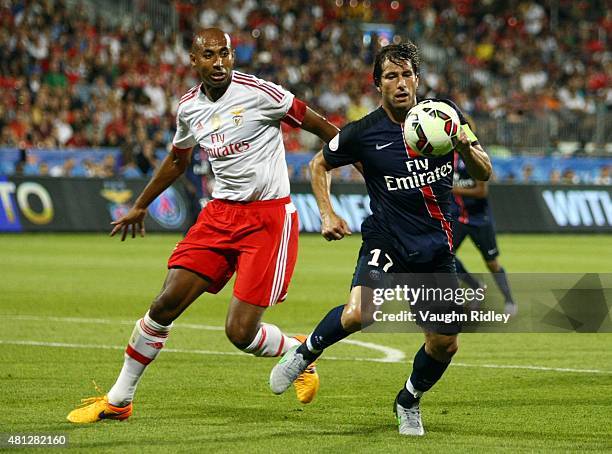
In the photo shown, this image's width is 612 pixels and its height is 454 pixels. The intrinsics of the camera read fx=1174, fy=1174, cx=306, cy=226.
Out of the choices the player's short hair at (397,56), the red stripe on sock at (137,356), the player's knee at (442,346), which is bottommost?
the red stripe on sock at (137,356)

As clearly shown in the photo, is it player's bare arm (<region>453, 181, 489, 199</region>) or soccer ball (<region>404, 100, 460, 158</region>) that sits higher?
soccer ball (<region>404, 100, 460, 158</region>)

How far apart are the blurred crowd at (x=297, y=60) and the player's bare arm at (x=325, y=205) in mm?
16516

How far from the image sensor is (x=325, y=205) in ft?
23.5

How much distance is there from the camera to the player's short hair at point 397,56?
7004mm

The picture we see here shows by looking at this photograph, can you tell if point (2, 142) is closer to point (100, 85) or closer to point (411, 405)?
point (100, 85)

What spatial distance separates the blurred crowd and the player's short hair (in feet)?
54.3

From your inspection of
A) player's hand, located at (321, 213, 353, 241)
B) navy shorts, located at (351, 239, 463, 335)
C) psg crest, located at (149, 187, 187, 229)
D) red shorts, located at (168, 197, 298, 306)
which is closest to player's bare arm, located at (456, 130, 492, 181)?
navy shorts, located at (351, 239, 463, 335)

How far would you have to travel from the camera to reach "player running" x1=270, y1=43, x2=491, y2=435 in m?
6.98

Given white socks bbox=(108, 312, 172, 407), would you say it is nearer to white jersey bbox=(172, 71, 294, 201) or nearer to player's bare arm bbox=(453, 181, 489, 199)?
white jersey bbox=(172, 71, 294, 201)

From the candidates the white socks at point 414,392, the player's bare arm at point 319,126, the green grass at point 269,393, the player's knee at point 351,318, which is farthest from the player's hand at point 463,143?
the green grass at point 269,393

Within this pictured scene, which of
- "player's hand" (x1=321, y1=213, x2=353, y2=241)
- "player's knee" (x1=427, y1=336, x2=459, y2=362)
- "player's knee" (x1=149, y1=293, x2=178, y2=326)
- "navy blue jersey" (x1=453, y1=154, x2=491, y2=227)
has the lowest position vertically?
"navy blue jersey" (x1=453, y1=154, x2=491, y2=227)

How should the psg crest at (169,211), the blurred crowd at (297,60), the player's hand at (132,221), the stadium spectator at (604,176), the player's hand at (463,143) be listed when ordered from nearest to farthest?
the player's hand at (463,143)
the player's hand at (132,221)
the psg crest at (169,211)
the blurred crowd at (297,60)
the stadium spectator at (604,176)

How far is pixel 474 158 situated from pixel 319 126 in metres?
1.46

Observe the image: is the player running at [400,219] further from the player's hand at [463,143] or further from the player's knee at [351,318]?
the player's hand at [463,143]
